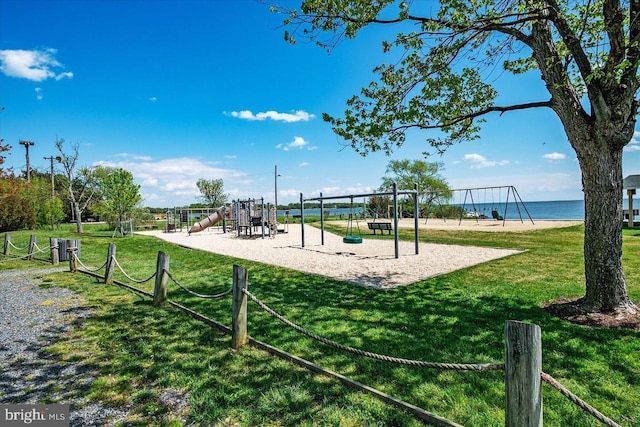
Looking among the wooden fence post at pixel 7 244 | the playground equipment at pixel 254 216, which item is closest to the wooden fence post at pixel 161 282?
the wooden fence post at pixel 7 244

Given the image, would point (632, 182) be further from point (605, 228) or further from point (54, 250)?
point (54, 250)

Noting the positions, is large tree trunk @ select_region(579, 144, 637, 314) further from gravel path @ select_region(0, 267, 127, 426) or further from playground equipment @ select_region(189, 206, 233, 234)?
playground equipment @ select_region(189, 206, 233, 234)

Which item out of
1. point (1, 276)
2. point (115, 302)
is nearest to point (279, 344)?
point (115, 302)

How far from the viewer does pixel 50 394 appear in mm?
3383

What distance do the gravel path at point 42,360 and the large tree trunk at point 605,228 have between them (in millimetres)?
6353

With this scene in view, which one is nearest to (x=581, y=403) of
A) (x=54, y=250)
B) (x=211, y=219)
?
(x=54, y=250)

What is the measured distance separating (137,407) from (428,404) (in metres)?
2.66

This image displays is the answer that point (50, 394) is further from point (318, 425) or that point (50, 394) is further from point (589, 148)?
point (589, 148)

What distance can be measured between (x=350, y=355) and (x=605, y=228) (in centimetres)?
422

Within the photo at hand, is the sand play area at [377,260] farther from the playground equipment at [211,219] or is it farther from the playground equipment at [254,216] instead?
the playground equipment at [211,219]

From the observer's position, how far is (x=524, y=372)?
2.06m

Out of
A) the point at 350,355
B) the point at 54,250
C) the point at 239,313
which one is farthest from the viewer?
the point at 54,250

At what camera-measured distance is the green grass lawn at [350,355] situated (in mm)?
2959

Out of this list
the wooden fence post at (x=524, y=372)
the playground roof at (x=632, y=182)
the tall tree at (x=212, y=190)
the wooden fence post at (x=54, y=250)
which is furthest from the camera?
the tall tree at (x=212, y=190)
